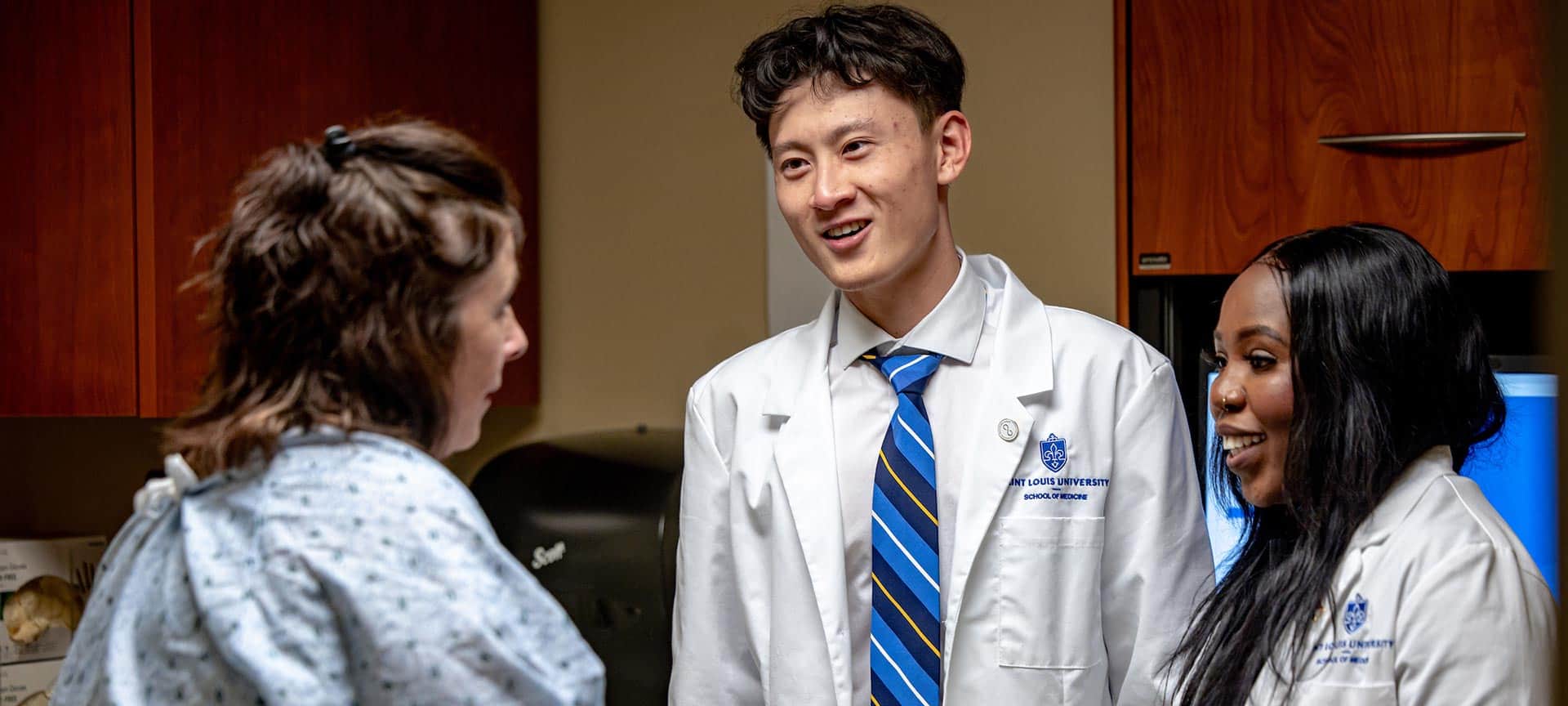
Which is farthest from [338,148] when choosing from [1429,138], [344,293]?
[1429,138]

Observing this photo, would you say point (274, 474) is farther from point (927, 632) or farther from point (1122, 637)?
point (1122, 637)

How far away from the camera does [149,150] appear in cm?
164

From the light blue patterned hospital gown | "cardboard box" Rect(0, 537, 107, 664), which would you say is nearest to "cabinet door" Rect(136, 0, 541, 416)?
Answer: "cardboard box" Rect(0, 537, 107, 664)

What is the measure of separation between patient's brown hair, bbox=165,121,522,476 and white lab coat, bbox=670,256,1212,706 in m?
0.57

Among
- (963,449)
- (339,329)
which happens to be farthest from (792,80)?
(339,329)

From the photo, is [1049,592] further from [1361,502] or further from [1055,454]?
[1361,502]

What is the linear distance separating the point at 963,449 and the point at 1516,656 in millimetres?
510

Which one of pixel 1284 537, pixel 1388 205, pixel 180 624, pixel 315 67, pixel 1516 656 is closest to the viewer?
pixel 180 624

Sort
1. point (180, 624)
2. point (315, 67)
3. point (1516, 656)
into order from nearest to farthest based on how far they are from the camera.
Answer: point (180, 624) → point (1516, 656) → point (315, 67)

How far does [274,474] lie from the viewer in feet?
2.20

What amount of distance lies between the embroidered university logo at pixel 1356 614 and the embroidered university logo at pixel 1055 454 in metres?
0.33

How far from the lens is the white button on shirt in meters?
1.23

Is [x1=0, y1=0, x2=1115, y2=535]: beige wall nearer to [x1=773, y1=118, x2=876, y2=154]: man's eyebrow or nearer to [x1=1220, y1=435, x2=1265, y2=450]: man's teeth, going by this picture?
[x1=773, y1=118, x2=876, y2=154]: man's eyebrow

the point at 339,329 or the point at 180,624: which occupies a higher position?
the point at 339,329
